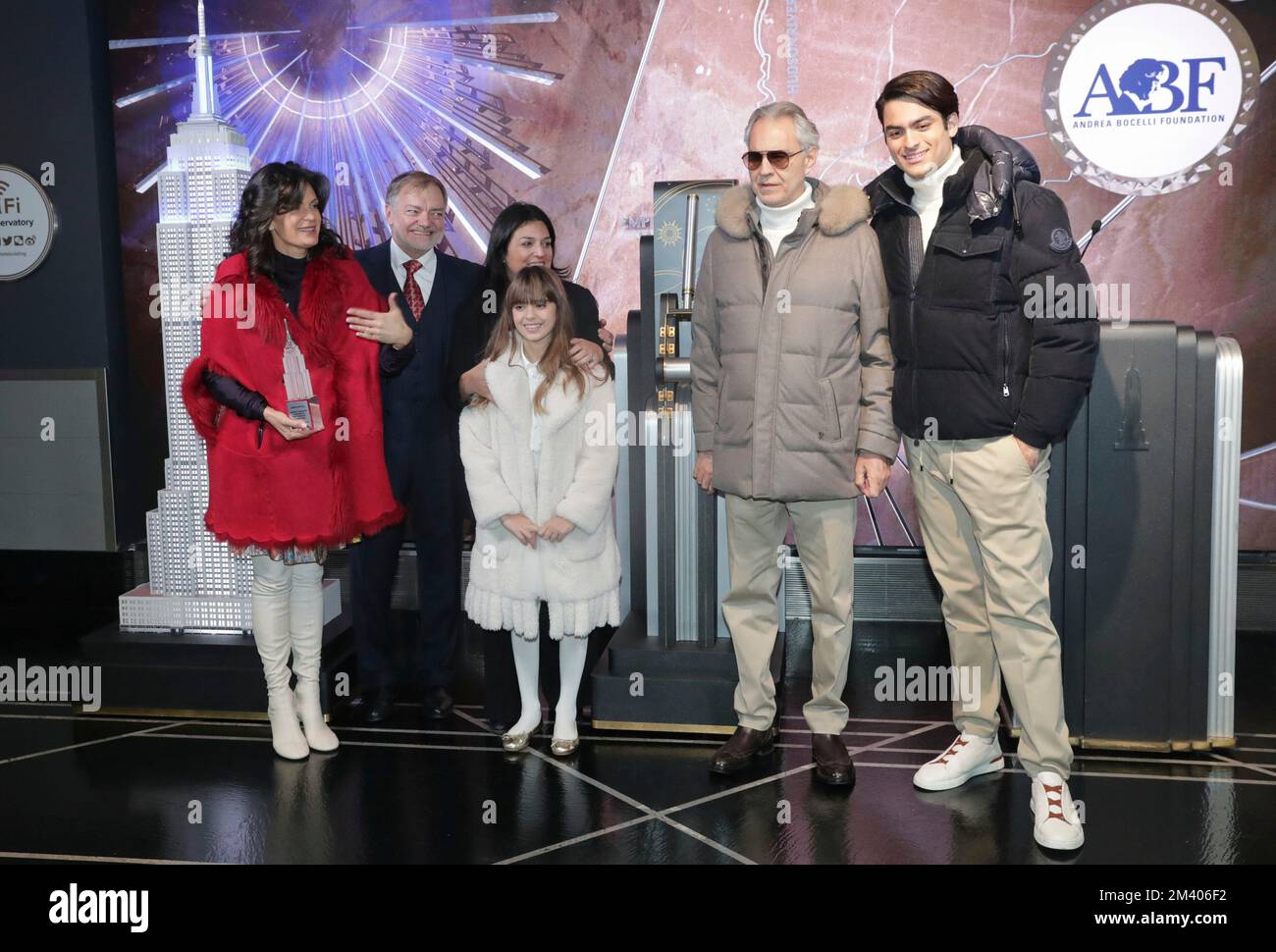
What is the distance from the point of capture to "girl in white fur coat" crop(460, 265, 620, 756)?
352 centimetres

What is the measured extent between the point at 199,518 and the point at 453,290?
1.24 metres

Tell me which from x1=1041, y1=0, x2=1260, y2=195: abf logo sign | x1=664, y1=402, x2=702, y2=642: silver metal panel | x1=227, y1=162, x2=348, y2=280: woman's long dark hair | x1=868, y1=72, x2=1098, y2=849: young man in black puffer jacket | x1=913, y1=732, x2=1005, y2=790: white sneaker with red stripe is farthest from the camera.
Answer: x1=1041, y1=0, x2=1260, y2=195: abf logo sign

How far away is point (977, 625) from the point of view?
3.30m

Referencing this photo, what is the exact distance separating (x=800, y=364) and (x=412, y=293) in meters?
1.54

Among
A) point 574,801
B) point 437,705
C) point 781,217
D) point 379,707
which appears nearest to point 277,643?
point 379,707

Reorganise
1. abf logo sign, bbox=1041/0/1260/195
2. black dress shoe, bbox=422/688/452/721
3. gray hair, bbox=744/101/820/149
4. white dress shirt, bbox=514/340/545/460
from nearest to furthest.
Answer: gray hair, bbox=744/101/820/149 → white dress shirt, bbox=514/340/545/460 → black dress shoe, bbox=422/688/452/721 → abf logo sign, bbox=1041/0/1260/195

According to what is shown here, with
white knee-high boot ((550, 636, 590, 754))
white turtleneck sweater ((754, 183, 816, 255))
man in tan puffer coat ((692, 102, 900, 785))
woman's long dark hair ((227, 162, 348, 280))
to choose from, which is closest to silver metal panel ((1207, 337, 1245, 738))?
man in tan puffer coat ((692, 102, 900, 785))

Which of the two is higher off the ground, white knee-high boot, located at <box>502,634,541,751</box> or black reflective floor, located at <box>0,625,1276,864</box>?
white knee-high boot, located at <box>502,634,541,751</box>

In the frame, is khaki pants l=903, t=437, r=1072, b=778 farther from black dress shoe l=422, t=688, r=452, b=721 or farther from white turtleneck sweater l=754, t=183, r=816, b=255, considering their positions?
black dress shoe l=422, t=688, r=452, b=721

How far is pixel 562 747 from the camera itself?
361 centimetres

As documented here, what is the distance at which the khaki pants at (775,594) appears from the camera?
3260mm

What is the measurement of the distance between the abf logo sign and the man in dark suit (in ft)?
8.93

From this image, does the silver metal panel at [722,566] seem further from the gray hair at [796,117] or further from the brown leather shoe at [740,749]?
the gray hair at [796,117]

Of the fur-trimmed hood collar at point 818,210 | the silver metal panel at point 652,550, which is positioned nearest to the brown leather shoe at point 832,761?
the silver metal panel at point 652,550
